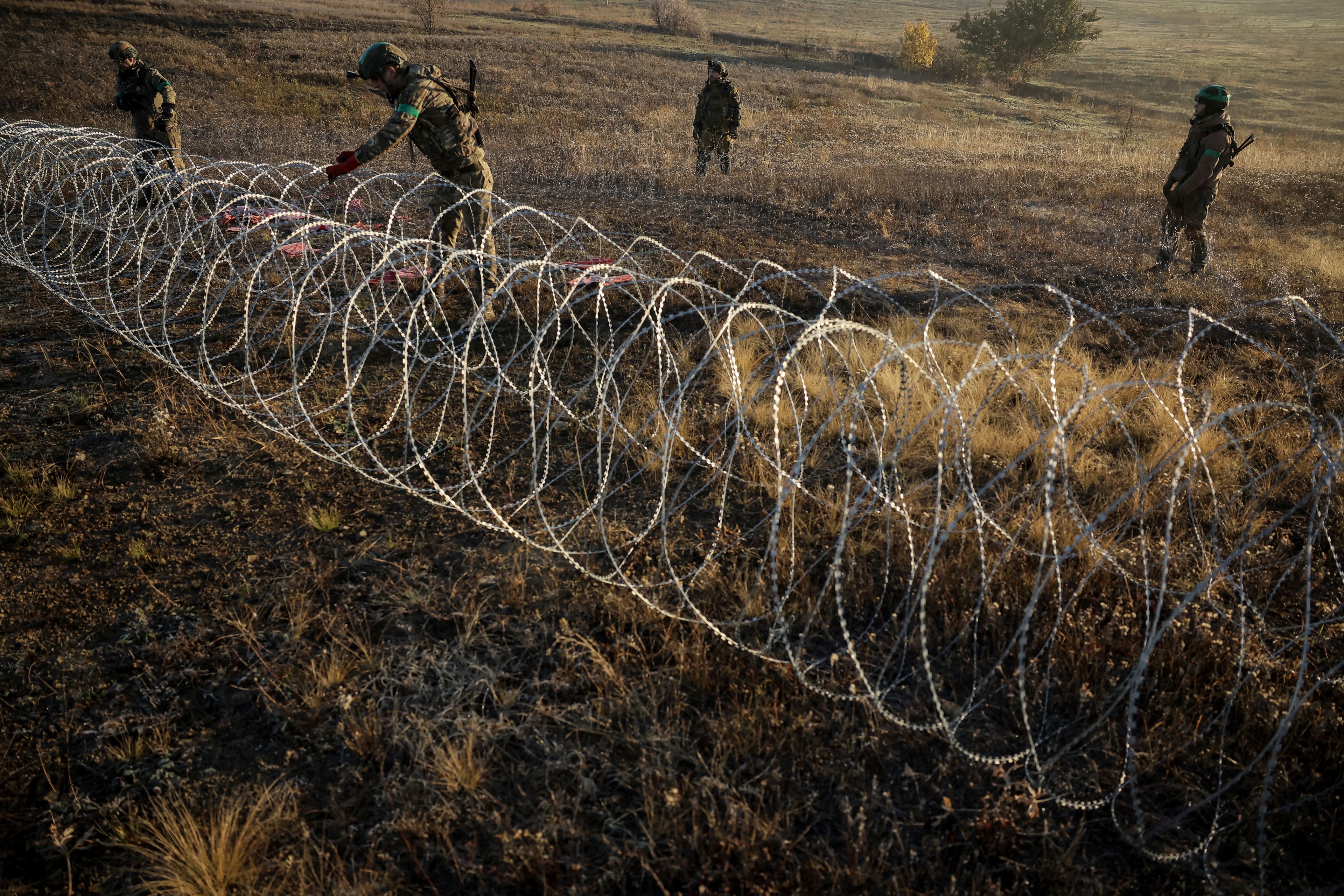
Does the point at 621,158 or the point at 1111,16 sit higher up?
the point at 1111,16

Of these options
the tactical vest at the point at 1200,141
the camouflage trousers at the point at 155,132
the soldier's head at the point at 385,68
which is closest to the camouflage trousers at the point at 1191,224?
the tactical vest at the point at 1200,141

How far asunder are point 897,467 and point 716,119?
11871 mm

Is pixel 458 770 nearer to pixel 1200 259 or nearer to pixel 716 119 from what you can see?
pixel 1200 259

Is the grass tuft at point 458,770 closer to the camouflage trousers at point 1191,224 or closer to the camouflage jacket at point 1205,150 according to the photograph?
the camouflage jacket at point 1205,150

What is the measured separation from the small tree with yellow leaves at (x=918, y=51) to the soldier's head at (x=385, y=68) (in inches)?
1691

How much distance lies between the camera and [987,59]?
39.6m

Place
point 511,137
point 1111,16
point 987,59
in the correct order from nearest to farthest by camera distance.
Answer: point 511,137 < point 987,59 < point 1111,16

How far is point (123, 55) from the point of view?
31.1 ft

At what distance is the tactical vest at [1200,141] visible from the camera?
8.53m

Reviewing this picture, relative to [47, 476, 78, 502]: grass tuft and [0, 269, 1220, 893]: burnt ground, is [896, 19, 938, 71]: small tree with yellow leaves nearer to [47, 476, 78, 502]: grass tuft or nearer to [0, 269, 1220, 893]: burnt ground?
[0, 269, 1220, 893]: burnt ground

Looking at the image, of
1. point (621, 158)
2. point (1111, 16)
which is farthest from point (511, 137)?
point (1111, 16)

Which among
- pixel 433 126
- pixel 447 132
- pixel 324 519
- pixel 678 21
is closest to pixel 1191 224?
pixel 447 132

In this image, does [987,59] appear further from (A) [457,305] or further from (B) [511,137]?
(A) [457,305]

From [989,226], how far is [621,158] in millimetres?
8201
